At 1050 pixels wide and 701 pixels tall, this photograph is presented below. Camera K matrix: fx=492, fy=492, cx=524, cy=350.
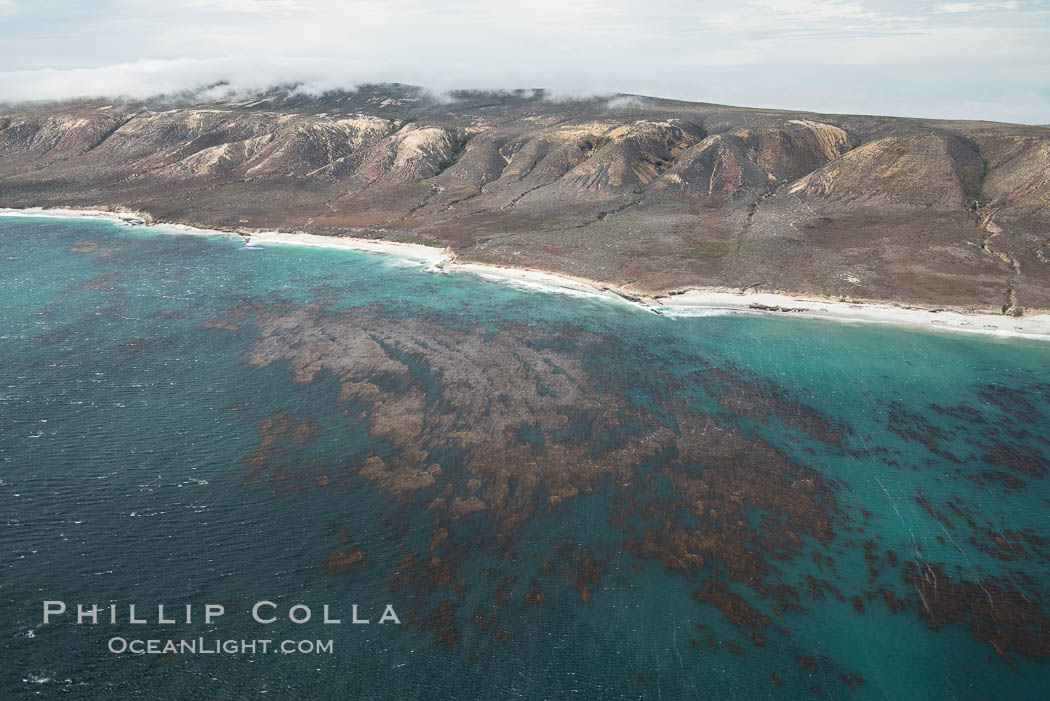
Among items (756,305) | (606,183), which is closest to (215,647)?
(756,305)

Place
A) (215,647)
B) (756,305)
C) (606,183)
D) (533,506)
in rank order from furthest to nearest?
(606,183), (756,305), (533,506), (215,647)

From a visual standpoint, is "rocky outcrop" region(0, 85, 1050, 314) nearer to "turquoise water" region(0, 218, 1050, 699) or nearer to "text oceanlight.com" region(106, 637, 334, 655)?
"turquoise water" region(0, 218, 1050, 699)

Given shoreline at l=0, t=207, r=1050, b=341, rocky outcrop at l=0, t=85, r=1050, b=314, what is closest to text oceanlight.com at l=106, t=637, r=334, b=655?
shoreline at l=0, t=207, r=1050, b=341

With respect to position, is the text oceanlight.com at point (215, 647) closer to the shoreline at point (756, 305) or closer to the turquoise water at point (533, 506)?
the turquoise water at point (533, 506)

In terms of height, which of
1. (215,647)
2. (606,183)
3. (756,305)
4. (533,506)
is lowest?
(215,647)

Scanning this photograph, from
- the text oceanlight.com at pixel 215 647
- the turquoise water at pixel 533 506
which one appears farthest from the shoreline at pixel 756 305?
the text oceanlight.com at pixel 215 647

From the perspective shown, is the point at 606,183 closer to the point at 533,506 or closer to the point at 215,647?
the point at 533,506

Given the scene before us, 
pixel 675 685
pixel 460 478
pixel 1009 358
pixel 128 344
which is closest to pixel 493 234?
pixel 128 344

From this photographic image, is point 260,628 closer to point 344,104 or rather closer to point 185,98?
point 344,104
